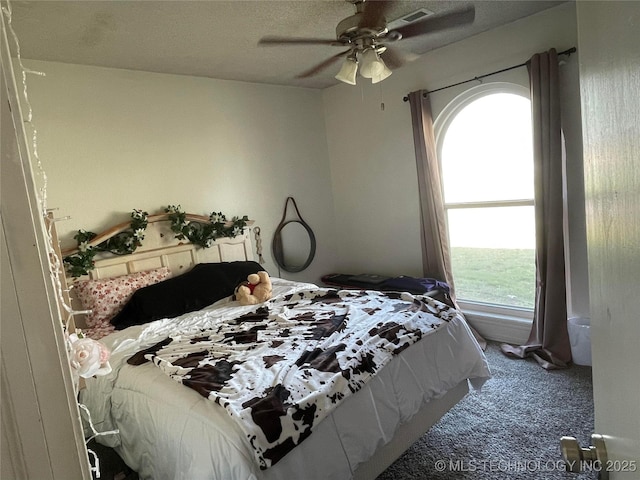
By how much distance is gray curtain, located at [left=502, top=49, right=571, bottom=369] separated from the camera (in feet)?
9.33

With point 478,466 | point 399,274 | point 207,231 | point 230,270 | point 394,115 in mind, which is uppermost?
point 394,115

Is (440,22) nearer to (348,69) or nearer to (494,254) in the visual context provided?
(348,69)

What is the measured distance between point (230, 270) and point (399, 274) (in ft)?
5.75

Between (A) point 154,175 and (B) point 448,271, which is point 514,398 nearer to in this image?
(B) point 448,271

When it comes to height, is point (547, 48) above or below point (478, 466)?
above

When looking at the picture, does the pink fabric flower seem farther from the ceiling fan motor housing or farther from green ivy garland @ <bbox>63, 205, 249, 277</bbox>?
green ivy garland @ <bbox>63, 205, 249, 277</bbox>

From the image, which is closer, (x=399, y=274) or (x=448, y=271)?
(x=448, y=271)

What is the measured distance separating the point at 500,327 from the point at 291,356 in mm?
2333

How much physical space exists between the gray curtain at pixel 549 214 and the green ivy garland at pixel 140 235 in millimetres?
2451

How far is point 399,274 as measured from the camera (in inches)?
161

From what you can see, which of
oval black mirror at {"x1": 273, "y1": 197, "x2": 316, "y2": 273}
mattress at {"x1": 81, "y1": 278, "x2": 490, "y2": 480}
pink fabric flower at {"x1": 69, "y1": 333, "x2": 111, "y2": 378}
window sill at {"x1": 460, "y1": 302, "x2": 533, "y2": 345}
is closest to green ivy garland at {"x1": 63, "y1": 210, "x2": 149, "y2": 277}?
mattress at {"x1": 81, "y1": 278, "x2": 490, "y2": 480}

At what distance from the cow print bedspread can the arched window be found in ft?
4.76

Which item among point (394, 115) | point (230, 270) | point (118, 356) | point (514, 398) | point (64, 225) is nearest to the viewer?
point (118, 356)

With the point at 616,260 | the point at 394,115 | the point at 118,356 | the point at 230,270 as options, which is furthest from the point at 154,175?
the point at 616,260
